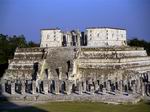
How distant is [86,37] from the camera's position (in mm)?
47750

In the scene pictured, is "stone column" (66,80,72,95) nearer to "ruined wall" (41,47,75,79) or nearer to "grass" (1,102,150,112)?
"grass" (1,102,150,112)

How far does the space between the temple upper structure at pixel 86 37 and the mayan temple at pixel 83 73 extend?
108 mm

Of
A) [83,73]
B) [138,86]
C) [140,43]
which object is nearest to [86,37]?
[83,73]

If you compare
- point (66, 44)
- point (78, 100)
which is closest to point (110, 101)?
point (78, 100)

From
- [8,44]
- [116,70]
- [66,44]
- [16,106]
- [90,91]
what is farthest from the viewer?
[8,44]

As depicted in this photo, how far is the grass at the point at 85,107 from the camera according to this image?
1003 inches

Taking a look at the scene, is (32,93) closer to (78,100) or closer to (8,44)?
(78,100)

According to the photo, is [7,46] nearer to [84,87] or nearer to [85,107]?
[84,87]

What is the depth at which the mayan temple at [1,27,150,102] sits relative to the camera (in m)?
31.4

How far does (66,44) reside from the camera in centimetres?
4859

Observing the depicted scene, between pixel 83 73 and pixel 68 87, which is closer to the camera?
pixel 68 87

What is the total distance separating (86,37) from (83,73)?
36.8 feet

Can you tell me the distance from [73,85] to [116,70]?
14.8 ft

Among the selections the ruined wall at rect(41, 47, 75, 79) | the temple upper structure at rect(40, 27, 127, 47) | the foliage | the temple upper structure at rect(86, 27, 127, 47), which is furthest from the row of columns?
the foliage
